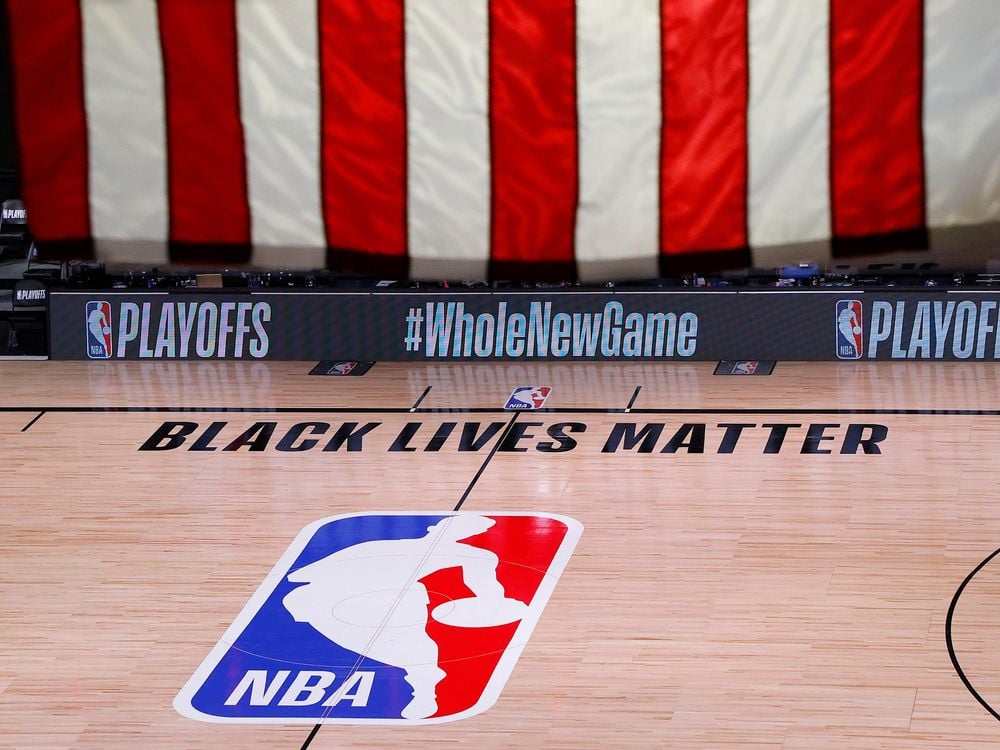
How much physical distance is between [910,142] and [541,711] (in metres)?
1.82

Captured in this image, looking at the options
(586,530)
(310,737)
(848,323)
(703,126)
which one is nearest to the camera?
(310,737)

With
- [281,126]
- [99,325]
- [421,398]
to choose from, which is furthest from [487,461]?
[99,325]

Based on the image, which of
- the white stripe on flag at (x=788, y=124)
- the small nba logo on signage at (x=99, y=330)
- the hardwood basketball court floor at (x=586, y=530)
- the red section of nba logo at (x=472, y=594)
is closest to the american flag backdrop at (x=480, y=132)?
the white stripe on flag at (x=788, y=124)

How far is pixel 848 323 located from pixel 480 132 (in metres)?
2.54

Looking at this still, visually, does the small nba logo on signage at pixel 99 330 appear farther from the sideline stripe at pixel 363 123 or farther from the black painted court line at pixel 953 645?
the black painted court line at pixel 953 645

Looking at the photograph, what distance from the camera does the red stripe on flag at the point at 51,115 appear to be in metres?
3.84

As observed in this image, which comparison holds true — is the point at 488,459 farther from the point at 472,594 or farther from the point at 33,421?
the point at 33,421

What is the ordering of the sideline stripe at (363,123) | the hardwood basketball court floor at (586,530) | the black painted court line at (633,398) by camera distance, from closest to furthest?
the hardwood basketball court floor at (586,530)
the sideline stripe at (363,123)
the black painted court line at (633,398)

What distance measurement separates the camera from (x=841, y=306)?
6180mm

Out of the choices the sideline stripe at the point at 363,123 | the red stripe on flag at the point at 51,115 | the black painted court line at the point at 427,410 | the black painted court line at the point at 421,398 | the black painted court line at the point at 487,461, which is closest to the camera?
the red stripe on flag at the point at 51,115

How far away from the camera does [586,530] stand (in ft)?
15.0

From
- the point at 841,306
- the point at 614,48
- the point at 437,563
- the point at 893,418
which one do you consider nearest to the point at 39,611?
the point at 437,563

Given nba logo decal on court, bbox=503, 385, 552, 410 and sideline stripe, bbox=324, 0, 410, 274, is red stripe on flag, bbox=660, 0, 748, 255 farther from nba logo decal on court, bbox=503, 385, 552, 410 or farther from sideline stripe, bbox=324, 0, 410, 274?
nba logo decal on court, bbox=503, 385, 552, 410

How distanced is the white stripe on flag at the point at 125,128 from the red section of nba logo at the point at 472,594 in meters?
1.26
